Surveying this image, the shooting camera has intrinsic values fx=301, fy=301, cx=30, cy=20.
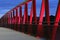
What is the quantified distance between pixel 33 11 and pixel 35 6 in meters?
0.58

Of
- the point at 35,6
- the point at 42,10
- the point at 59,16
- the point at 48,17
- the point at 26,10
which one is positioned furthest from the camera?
the point at 26,10

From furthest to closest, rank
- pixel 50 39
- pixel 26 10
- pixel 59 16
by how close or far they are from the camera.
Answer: pixel 26 10 → pixel 59 16 → pixel 50 39

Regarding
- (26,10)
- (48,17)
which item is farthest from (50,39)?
(26,10)

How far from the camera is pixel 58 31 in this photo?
1463 cm

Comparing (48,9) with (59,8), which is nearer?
(59,8)

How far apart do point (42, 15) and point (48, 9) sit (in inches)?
122

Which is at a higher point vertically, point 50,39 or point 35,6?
point 35,6

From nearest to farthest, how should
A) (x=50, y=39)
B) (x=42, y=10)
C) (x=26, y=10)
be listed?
1. (x=50, y=39)
2. (x=42, y=10)
3. (x=26, y=10)

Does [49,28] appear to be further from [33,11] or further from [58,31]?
[33,11]

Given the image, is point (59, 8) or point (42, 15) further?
point (42, 15)

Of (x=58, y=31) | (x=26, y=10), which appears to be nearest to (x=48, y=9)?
(x=58, y=31)

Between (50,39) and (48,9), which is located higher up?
(48,9)

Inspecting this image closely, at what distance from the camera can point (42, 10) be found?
24.8 meters

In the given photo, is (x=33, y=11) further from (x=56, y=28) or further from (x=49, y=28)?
(x=56, y=28)
